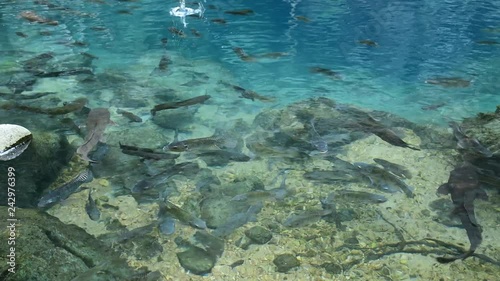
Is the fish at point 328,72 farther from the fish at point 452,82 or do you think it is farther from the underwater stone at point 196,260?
the underwater stone at point 196,260

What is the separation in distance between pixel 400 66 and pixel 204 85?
16.8 feet

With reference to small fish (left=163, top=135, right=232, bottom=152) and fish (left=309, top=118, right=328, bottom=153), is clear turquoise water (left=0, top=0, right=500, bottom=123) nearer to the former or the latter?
fish (left=309, top=118, right=328, bottom=153)

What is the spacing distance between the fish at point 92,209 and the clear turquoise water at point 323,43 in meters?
4.79

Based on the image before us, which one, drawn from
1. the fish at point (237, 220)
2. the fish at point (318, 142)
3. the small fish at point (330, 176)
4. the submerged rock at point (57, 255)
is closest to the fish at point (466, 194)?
the small fish at point (330, 176)

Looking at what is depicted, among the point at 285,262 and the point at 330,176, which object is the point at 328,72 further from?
the point at 285,262

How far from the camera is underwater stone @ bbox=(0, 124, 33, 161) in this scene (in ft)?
18.0

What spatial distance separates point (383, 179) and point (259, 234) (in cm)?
198

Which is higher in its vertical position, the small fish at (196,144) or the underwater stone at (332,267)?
the small fish at (196,144)

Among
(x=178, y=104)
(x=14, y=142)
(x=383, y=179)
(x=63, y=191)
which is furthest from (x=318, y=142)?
(x=14, y=142)

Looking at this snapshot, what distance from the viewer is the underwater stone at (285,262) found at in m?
3.85

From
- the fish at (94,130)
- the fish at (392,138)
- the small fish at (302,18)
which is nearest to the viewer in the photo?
the fish at (94,130)

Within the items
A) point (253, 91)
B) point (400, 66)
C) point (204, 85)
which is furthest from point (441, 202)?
point (400, 66)

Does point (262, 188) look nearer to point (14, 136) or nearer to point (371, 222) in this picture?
point (371, 222)

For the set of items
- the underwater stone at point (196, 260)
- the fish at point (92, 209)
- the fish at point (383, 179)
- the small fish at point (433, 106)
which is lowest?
the small fish at point (433, 106)
